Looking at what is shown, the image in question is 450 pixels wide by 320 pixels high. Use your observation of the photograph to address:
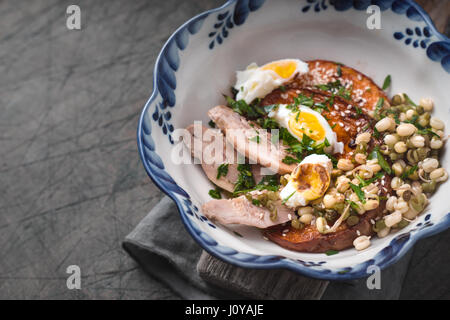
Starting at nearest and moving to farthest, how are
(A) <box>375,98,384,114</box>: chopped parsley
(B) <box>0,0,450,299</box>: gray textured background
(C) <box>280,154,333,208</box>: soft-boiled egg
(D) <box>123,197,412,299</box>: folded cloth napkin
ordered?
(C) <box>280,154,333,208</box>: soft-boiled egg, (A) <box>375,98,384,114</box>: chopped parsley, (D) <box>123,197,412,299</box>: folded cloth napkin, (B) <box>0,0,450,299</box>: gray textured background

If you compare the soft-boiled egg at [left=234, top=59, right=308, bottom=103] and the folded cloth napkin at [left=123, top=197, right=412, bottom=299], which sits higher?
the soft-boiled egg at [left=234, top=59, right=308, bottom=103]

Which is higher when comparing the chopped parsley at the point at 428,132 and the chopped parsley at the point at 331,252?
the chopped parsley at the point at 428,132

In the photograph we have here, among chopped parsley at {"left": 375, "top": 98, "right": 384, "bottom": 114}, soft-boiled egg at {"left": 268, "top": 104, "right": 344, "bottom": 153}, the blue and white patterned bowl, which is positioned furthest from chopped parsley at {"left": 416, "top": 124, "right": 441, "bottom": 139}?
soft-boiled egg at {"left": 268, "top": 104, "right": 344, "bottom": 153}

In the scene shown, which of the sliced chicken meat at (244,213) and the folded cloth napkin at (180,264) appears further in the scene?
the folded cloth napkin at (180,264)

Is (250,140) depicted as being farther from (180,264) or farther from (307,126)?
(180,264)

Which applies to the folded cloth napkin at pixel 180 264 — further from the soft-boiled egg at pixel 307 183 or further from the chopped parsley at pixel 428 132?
the chopped parsley at pixel 428 132

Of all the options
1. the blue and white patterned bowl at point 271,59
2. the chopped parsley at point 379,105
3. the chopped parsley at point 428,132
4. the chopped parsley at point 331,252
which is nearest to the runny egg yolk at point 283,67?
the blue and white patterned bowl at point 271,59

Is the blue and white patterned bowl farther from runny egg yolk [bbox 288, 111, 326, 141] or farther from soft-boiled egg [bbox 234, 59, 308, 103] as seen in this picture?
runny egg yolk [bbox 288, 111, 326, 141]

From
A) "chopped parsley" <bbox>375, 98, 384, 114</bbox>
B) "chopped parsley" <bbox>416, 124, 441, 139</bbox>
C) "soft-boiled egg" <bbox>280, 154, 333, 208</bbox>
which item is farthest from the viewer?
"chopped parsley" <bbox>375, 98, 384, 114</bbox>
